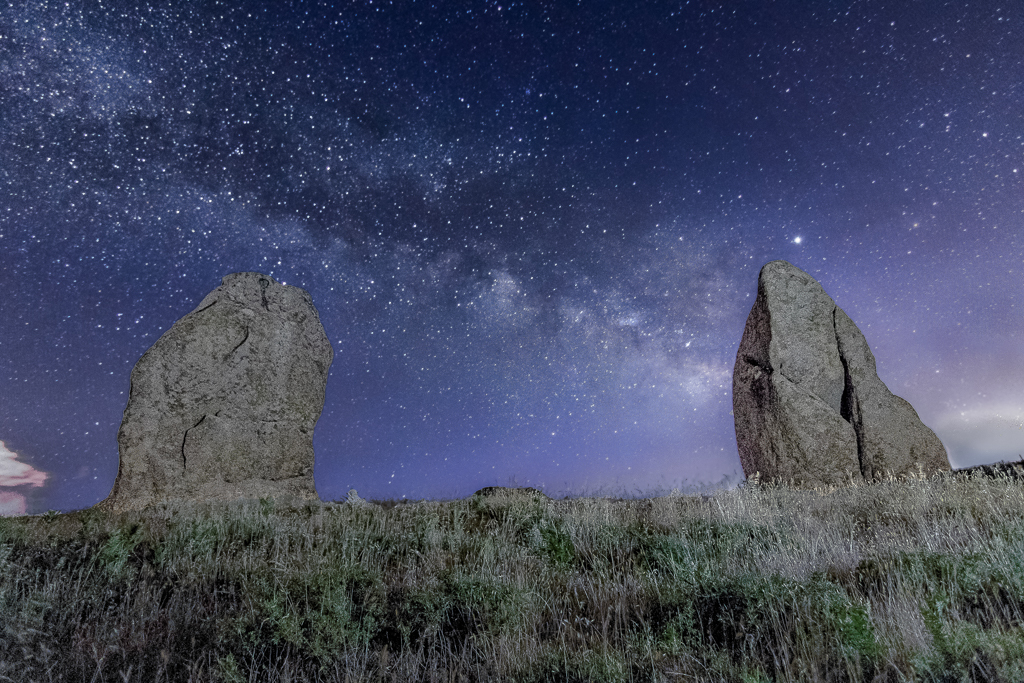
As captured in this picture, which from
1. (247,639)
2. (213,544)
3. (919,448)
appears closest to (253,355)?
(213,544)

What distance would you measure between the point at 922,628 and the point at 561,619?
2051 millimetres

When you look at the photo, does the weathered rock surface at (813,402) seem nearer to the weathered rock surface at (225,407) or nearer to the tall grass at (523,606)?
the tall grass at (523,606)

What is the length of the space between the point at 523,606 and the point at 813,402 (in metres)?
10.7

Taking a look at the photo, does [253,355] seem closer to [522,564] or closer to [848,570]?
[522,564]

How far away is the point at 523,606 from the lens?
4.04 meters

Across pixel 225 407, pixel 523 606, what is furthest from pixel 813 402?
pixel 225 407

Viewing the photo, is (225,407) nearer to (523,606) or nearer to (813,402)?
(523,606)

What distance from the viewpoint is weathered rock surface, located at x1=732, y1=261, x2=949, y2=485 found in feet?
40.6

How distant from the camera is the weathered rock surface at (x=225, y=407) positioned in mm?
11094

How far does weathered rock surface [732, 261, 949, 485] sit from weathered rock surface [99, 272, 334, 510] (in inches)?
383

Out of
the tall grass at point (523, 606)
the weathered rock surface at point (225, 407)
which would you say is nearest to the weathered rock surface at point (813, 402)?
the tall grass at point (523, 606)

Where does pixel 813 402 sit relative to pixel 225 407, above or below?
below

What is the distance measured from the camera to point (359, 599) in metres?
4.44

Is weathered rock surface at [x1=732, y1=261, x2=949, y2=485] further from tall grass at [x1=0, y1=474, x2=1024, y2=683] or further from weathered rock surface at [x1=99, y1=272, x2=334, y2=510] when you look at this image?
weathered rock surface at [x1=99, y1=272, x2=334, y2=510]
